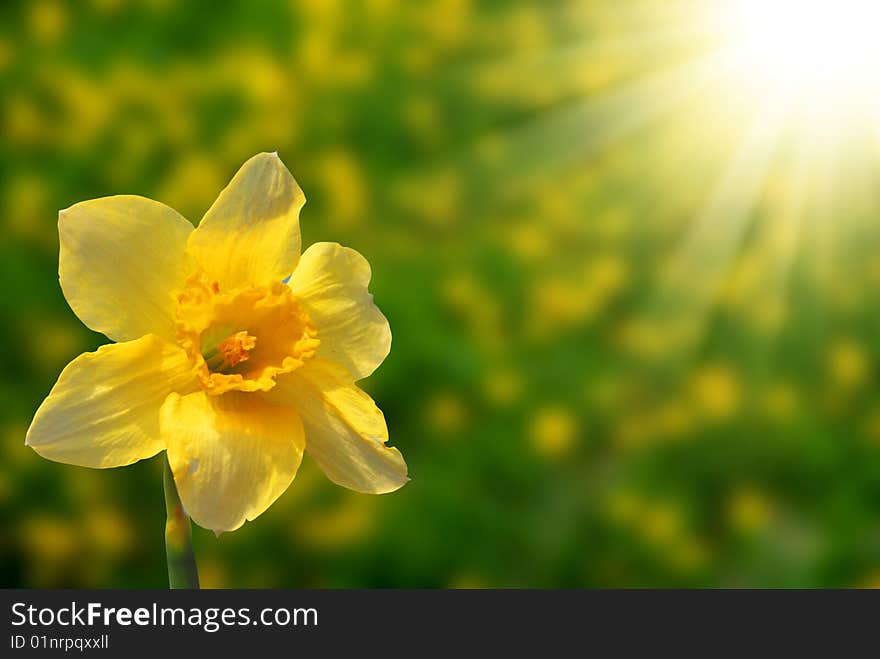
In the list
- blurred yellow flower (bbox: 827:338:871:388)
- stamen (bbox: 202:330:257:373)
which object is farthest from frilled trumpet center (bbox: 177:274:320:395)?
blurred yellow flower (bbox: 827:338:871:388)

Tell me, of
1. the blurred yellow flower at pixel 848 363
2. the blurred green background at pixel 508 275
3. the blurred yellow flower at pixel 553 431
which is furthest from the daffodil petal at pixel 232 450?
the blurred yellow flower at pixel 848 363

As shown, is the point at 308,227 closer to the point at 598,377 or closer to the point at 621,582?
the point at 598,377

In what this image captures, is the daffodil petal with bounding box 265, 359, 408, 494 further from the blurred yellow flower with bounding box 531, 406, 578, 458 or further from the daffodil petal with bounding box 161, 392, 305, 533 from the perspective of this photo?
the blurred yellow flower with bounding box 531, 406, 578, 458

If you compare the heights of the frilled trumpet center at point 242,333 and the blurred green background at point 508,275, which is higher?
the blurred green background at point 508,275

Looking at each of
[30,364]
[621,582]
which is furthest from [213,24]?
[621,582]

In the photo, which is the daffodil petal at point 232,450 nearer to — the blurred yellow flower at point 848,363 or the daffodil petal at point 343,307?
the daffodil petal at point 343,307

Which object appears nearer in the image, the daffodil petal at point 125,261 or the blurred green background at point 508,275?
the daffodil petal at point 125,261
